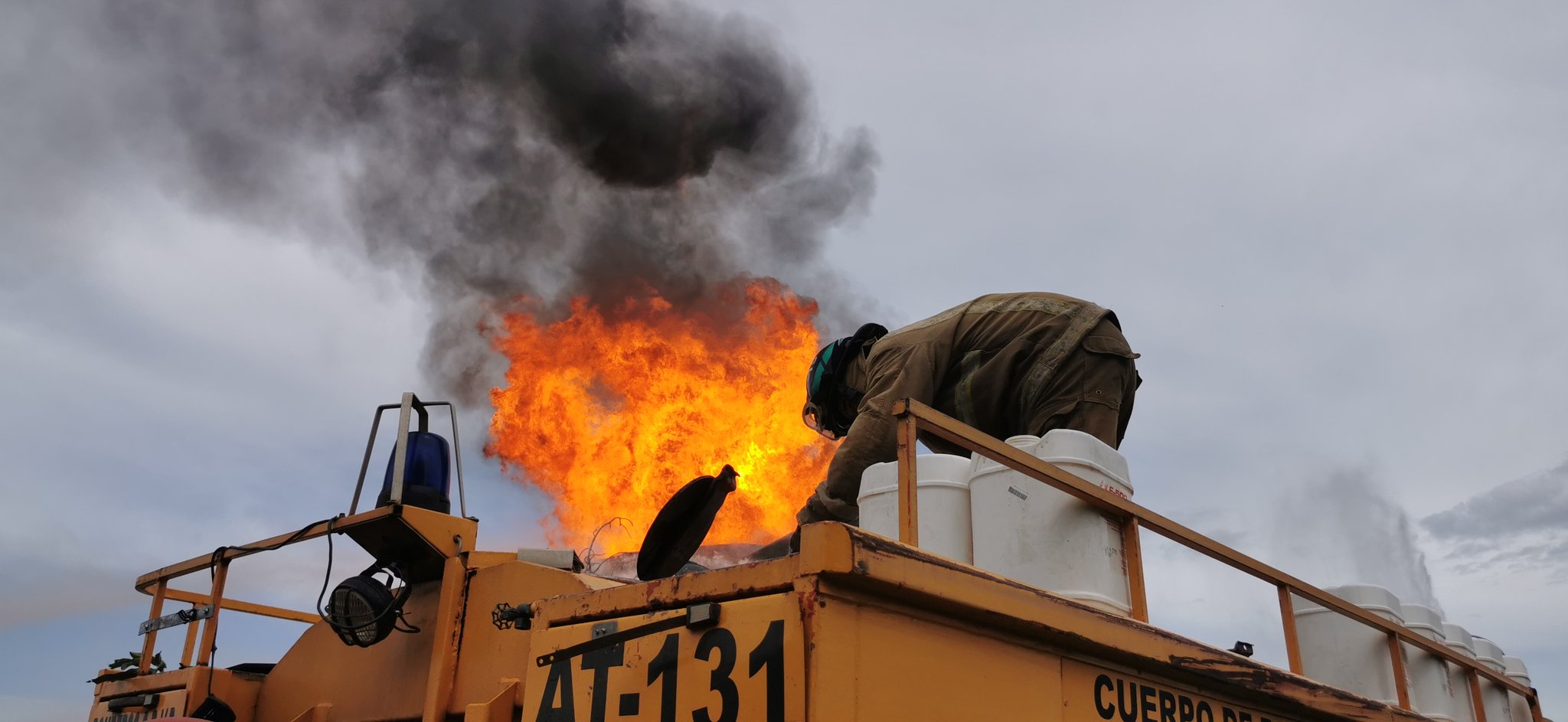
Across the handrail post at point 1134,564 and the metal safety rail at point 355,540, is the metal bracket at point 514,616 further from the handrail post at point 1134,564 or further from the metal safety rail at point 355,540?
the handrail post at point 1134,564

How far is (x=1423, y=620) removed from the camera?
5.14 m

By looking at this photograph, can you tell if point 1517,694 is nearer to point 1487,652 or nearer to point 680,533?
point 1487,652

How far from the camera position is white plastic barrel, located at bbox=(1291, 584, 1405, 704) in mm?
4367

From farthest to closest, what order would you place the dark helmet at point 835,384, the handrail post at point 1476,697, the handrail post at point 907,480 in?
the dark helmet at point 835,384
the handrail post at point 1476,697
the handrail post at point 907,480

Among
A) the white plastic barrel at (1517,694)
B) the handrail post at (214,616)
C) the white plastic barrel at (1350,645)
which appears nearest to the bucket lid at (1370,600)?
the white plastic barrel at (1350,645)

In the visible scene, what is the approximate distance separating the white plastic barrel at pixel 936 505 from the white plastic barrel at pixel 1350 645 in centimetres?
171

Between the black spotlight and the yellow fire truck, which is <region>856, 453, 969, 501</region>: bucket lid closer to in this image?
the yellow fire truck

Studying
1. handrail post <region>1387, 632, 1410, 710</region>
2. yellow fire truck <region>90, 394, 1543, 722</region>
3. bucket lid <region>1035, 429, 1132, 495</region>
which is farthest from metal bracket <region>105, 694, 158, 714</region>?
handrail post <region>1387, 632, 1410, 710</region>

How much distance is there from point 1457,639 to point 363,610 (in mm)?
5281

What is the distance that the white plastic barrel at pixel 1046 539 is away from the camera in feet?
10.2

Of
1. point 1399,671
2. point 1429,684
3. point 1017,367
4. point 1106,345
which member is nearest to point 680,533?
point 1017,367

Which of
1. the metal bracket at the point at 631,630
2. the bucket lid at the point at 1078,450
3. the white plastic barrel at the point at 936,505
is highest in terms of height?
the bucket lid at the point at 1078,450

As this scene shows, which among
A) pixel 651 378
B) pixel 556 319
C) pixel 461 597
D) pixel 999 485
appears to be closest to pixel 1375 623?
pixel 999 485

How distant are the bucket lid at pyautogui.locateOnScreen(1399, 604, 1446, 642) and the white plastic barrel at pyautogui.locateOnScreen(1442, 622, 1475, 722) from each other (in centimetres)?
10
